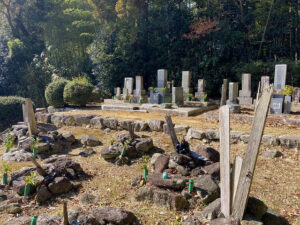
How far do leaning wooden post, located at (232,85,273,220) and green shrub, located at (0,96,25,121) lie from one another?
617 inches

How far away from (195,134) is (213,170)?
2.39 metres

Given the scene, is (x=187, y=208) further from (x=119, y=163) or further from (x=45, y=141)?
(x=45, y=141)

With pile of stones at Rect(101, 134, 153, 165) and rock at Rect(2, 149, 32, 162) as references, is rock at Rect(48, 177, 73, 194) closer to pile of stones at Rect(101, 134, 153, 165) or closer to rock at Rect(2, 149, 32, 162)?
pile of stones at Rect(101, 134, 153, 165)

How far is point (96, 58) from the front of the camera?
820 inches

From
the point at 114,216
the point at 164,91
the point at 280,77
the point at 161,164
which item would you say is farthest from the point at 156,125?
the point at 280,77

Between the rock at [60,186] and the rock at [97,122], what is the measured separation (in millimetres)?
3998

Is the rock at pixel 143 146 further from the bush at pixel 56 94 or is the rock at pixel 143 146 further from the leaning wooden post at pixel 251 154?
the bush at pixel 56 94

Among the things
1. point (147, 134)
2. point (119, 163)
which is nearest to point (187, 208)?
point (119, 163)

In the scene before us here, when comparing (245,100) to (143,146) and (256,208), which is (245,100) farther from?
(256,208)

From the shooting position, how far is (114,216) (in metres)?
3.46

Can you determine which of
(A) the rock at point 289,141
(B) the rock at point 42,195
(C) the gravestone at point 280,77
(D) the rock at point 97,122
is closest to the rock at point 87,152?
(D) the rock at point 97,122

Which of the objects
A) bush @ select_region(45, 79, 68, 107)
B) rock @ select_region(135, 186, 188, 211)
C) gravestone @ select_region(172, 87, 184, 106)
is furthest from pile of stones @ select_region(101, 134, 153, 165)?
bush @ select_region(45, 79, 68, 107)

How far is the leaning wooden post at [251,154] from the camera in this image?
8.98 ft

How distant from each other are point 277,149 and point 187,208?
336 cm
